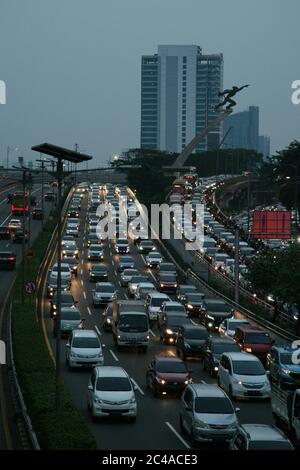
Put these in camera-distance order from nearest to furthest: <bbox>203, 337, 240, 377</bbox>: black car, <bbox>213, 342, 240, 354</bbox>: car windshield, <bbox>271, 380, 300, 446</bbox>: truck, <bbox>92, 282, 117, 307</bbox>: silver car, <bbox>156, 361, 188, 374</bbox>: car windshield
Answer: <bbox>271, 380, 300, 446</bbox>: truck, <bbox>156, 361, 188, 374</bbox>: car windshield, <bbox>203, 337, 240, 377</bbox>: black car, <bbox>213, 342, 240, 354</bbox>: car windshield, <bbox>92, 282, 117, 307</bbox>: silver car

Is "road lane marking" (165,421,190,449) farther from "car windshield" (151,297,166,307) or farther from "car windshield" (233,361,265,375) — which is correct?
"car windshield" (151,297,166,307)

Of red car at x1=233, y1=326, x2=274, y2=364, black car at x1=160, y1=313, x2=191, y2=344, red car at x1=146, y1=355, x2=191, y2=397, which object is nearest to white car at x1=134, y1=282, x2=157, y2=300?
black car at x1=160, y1=313, x2=191, y2=344

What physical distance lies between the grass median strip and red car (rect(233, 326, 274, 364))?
24.7 feet

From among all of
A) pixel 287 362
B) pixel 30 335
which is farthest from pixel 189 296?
pixel 287 362

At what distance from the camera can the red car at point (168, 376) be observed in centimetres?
2909

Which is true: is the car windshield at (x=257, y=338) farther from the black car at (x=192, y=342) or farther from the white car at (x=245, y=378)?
the white car at (x=245, y=378)

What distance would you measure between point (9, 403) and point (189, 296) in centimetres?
2405

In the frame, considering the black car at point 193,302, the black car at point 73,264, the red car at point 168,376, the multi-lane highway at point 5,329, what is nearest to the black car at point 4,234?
the multi-lane highway at point 5,329

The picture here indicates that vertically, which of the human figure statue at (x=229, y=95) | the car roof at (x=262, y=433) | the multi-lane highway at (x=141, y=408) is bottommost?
the multi-lane highway at (x=141, y=408)

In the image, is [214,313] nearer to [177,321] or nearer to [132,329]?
[177,321]

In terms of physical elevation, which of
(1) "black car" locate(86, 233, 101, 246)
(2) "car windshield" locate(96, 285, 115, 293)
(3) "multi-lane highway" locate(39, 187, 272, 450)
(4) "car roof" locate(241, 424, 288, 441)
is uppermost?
(1) "black car" locate(86, 233, 101, 246)

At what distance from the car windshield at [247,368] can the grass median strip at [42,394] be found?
5.21 meters

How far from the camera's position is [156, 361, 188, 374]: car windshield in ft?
96.7

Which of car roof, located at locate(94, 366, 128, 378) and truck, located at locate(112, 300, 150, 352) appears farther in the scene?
truck, located at locate(112, 300, 150, 352)
